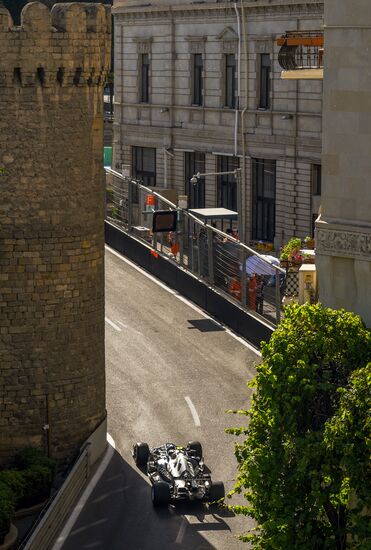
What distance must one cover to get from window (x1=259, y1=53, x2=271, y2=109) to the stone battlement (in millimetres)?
33999

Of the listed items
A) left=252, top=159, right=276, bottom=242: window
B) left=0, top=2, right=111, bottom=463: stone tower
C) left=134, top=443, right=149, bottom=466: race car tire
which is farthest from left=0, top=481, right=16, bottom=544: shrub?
left=252, top=159, right=276, bottom=242: window

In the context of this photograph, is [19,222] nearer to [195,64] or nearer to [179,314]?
[179,314]

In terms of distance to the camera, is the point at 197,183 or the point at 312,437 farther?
the point at 197,183

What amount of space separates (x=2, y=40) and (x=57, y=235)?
543 cm

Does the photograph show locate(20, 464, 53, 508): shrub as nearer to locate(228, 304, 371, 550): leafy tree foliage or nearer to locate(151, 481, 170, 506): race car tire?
locate(151, 481, 170, 506): race car tire

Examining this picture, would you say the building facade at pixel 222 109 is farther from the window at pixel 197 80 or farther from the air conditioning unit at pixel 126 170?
the air conditioning unit at pixel 126 170

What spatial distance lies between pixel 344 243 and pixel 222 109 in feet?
153

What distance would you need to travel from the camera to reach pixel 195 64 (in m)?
80.9

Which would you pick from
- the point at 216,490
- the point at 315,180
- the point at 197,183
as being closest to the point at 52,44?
the point at 216,490

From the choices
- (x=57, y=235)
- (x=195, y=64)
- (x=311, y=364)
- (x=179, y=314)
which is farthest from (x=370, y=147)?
(x=195, y=64)

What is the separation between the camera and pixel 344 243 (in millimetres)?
32656

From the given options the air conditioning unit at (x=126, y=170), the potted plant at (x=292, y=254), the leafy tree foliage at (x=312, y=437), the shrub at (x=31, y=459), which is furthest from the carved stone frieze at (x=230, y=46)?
the leafy tree foliage at (x=312, y=437)

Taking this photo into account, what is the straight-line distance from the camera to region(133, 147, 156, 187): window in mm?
84688

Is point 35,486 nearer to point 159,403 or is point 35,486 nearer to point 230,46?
point 159,403
